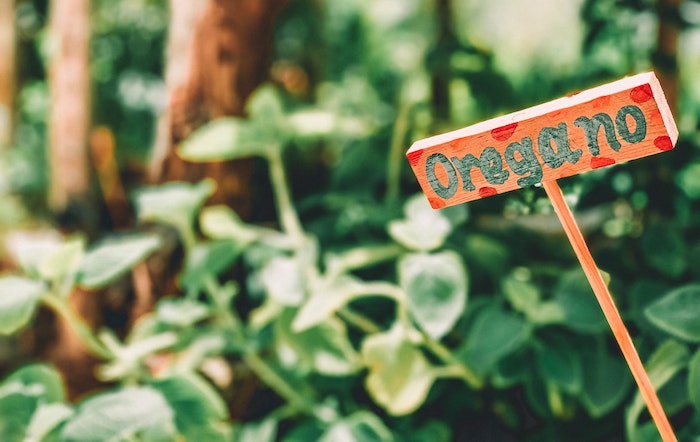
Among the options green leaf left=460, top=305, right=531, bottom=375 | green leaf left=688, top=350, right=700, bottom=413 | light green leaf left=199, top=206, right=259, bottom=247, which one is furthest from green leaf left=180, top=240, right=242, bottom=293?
green leaf left=688, top=350, right=700, bottom=413

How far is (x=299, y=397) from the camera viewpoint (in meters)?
0.80

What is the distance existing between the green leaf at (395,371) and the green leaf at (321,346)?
0.05 metres

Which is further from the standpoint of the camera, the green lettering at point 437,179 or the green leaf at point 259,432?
the green leaf at point 259,432

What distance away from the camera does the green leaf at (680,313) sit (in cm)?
59

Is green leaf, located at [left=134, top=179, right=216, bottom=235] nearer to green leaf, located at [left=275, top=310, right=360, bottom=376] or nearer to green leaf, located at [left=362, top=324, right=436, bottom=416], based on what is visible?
green leaf, located at [left=275, top=310, right=360, bottom=376]

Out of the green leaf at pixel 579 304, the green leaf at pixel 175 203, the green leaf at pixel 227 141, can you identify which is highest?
the green leaf at pixel 227 141

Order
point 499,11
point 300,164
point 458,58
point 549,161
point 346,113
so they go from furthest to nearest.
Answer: point 499,11
point 300,164
point 346,113
point 458,58
point 549,161

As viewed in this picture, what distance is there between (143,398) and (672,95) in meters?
0.95

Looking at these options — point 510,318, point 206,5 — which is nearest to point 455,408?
point 510,318

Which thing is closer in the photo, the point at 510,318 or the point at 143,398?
the point at 143,398

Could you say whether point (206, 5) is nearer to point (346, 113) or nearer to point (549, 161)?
point (346, 113)

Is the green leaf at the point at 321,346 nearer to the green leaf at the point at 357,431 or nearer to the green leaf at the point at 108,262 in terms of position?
the green leaf at the point at 357,431

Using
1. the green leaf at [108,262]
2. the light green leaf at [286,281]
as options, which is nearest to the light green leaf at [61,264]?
the green leaf at [108,262]

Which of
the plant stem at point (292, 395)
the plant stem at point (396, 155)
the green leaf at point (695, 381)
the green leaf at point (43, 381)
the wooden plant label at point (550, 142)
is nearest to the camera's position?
the wooden plant label at point (550, 142)
